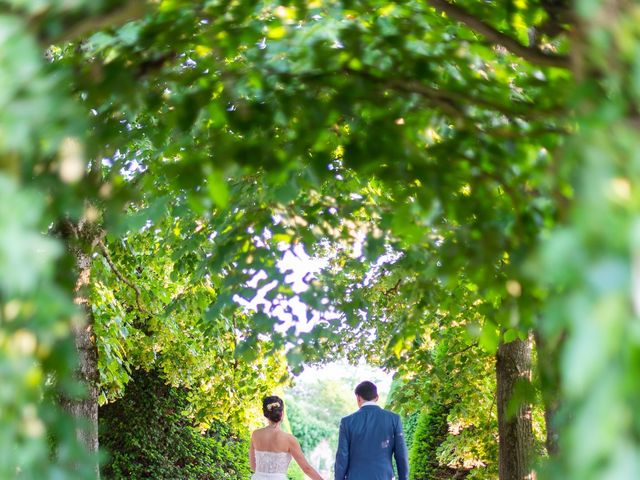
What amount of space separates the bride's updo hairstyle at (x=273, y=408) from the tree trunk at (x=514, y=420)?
92.4 inches

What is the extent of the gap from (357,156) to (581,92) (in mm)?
1396

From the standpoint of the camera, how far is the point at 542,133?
275 centimetres

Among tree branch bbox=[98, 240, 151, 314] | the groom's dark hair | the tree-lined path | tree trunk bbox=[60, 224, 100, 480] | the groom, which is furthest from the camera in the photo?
tree branch bbox=[98, 240, 151, 314]

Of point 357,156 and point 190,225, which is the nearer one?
point 357,156

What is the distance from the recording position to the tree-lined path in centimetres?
135

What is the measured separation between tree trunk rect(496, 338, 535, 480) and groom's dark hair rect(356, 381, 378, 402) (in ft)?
3.76

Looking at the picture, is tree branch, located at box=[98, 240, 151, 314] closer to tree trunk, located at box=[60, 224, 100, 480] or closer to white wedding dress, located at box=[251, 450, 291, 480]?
tree trunk, located at box=[60, 224, 100, 480]

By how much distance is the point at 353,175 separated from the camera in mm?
6184

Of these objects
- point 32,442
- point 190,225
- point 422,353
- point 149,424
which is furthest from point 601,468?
point 149,424

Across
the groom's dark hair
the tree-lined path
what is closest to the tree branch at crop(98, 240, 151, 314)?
the tree-lined path

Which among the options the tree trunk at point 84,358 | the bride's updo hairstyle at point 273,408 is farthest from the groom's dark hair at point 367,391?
the tree trunk at point 84,358

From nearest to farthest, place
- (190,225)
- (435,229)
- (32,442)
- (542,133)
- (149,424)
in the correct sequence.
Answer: (32,442), (542,133), (435,229), (190,225), (149,424)

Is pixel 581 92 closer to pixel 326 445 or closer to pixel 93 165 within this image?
pixel 93 165

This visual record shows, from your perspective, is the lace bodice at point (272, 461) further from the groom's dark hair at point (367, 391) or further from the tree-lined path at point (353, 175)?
the tree-lined path at point (353, 175)
